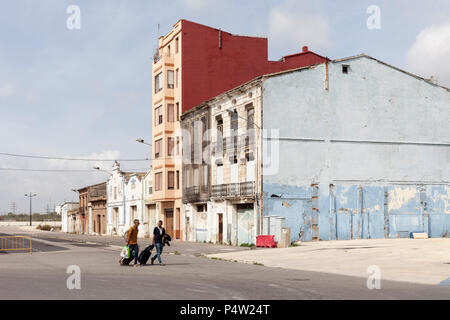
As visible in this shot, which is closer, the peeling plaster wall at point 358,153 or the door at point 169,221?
the peeling plaster wall at point 358,153

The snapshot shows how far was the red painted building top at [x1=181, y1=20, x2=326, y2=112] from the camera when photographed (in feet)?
147

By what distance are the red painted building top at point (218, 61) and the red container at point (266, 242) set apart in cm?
1655

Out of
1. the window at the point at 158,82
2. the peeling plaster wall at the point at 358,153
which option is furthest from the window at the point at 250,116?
the window at the point at 158,82

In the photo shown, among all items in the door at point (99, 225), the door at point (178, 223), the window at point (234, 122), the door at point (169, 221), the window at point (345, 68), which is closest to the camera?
the window at point (345, 68)

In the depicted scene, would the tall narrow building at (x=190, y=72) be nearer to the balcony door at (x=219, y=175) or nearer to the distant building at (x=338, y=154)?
the balcony door at (x=219, y=175)

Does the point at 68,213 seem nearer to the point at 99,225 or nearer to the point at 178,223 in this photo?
the point at 99,225

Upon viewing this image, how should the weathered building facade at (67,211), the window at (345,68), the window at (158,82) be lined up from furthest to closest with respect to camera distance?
the weathered building facade at (67,211)
the window at (158,82)
the window at (345,68)

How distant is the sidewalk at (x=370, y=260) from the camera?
16766mm

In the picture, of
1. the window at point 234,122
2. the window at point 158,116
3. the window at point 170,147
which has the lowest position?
the window at point 170,147

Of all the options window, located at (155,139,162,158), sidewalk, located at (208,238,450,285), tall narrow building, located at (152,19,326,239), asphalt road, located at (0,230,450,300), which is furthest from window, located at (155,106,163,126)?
asphalt road, located at (0,230,450,300)

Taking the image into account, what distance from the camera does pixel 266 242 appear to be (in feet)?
103

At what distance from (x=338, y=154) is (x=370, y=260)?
46.5ft
